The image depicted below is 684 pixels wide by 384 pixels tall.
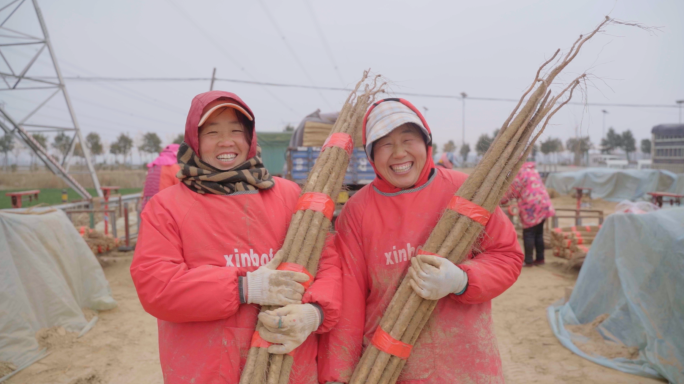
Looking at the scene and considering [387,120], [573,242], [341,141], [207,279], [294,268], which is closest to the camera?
[207,279]

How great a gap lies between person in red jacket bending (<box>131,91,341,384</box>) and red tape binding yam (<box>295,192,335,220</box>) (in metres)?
0.11

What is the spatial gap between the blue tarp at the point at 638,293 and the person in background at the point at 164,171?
5077 millimetres

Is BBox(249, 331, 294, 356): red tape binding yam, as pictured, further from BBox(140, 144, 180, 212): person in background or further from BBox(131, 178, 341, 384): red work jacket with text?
BBox(140, 144, 180, 212): person in background

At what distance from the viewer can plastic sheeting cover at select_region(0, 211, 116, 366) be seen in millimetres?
3883

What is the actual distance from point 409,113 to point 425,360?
114 centimetres

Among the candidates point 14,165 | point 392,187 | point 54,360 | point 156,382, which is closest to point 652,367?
point 392,187

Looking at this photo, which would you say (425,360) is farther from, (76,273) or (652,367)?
(76,273)

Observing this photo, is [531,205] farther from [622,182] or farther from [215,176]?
[622,182]

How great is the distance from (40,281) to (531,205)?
271 inches

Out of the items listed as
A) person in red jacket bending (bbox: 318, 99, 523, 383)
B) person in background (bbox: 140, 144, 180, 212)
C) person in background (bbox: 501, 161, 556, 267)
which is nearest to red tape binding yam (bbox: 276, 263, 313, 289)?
person in red jacket bending (bbox: 318, 99, 523, 383)

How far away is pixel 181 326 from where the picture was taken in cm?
168

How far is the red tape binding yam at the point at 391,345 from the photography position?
1.75 m

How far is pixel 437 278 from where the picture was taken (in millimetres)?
1665

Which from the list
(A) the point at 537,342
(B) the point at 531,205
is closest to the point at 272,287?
(A) the point at 537,342
